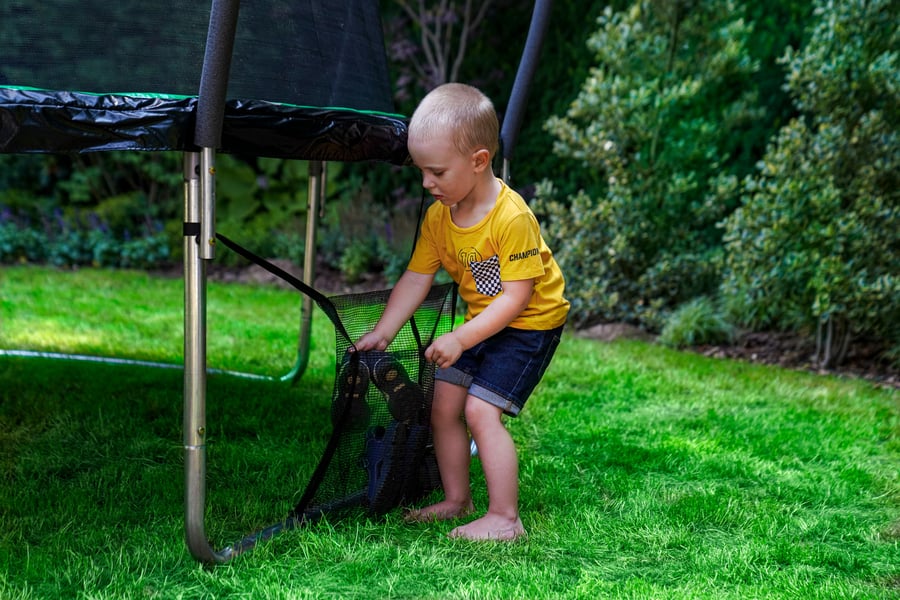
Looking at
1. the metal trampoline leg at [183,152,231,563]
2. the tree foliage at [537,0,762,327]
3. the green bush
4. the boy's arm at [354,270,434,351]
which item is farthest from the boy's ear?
the tree foliage at [537,0,762,327]

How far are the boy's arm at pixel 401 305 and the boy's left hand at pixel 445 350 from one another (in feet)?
0.53

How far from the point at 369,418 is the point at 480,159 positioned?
23.9 inches

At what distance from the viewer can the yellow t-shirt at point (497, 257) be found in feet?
6.57

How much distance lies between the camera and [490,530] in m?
2.00

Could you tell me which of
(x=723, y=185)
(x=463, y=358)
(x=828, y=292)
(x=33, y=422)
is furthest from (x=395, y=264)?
(x=463, y=358)

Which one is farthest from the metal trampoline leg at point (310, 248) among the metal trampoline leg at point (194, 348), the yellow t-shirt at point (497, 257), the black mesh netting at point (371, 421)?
the metal trampoline leg at point (194, 348)

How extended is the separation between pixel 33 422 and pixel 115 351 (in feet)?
3.70

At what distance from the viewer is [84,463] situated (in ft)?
8.07

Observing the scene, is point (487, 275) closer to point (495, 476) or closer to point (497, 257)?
point (497, 257)

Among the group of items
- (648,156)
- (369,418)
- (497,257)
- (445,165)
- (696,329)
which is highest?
(648,156)

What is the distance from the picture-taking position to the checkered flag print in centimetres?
206

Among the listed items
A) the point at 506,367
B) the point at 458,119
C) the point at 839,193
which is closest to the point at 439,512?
the point at 506,367

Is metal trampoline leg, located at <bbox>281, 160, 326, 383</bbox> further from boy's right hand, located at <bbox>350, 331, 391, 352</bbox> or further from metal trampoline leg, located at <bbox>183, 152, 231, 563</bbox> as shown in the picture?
metal trampoline leg, located at <bbox>183, 152, 231, 563</bbox>

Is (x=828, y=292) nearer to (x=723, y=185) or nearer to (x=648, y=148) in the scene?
(x=723, y=185)
